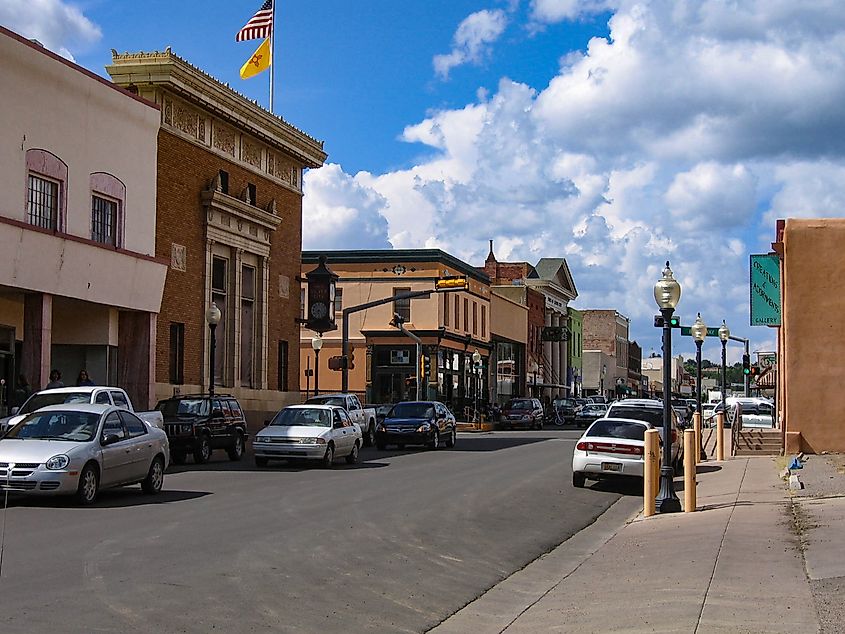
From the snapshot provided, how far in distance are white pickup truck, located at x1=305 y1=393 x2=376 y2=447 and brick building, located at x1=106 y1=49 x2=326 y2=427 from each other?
18.1 ft

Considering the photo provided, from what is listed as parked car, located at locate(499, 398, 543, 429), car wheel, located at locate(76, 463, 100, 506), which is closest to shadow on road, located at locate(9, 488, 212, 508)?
car wheel, located at locate(76, 463, 100, 506)

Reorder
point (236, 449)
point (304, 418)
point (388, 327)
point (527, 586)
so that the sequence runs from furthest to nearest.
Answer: point (388, 327)
point (236, 449)
point (304, 418)
point (527, 586)

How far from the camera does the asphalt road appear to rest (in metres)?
9.47

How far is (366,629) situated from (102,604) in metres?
2.24

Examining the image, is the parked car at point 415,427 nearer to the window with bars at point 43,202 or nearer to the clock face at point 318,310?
the clock face at point 318,310

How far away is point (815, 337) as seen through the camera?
2909 cm

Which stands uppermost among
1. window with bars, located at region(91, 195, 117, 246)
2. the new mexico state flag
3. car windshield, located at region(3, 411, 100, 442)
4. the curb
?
the new mexico state flag

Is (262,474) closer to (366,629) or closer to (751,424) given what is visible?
(366,629)

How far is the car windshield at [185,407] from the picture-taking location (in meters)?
28.8

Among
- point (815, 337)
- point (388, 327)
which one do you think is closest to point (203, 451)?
point (815, 337)

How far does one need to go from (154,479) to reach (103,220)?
1759 cm

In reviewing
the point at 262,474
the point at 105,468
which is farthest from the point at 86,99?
the point at 105,468

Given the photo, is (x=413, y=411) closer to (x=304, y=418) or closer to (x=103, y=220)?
(x=304, y=418)

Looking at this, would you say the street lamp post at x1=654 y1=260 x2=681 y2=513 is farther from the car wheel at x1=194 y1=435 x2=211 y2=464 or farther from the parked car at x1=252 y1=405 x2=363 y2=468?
the car wheel at x1=194 y1=435 x2=211 y2=464
